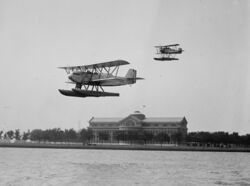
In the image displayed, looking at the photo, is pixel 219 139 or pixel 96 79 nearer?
pixel 96 79

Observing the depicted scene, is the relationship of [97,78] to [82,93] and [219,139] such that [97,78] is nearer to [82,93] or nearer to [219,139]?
[82,93]

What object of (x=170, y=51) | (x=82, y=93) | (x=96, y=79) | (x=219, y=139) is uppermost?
(x=170, y=51)

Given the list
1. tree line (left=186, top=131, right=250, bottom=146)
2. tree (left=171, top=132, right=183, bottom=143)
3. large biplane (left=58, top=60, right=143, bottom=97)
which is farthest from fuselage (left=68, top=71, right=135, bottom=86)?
tree (left=171, top=132, right=183, bottom=143)

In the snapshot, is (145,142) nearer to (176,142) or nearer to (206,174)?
(176,142)

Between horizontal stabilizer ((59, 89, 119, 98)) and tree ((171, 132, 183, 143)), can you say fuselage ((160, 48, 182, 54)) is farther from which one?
tree ((171, 132, 183, 143))

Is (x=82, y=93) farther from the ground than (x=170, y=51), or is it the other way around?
(x=170, y=51)

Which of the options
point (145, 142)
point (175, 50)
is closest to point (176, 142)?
point (145, 142)

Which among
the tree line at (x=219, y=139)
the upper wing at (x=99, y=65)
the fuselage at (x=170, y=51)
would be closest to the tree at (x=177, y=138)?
the tree line at (x=219, y=139)

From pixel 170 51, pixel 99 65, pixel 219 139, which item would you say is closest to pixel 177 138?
pixel 219 139

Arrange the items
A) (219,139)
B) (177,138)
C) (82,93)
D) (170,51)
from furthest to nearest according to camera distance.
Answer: (177,138) < (219,139) < (170,51) < (82,93)

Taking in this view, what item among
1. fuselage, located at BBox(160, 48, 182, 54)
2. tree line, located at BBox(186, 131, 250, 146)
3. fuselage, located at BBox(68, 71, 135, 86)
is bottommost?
tree line, located at BBox(186, 131, 250, 146)

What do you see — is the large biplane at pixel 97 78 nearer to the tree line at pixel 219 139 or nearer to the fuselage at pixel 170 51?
the fuselage at pixel 170 51
